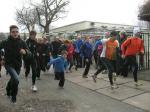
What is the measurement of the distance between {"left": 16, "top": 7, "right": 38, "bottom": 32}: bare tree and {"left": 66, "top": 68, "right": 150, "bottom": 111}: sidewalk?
1878 inches

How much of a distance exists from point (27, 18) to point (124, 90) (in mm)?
52380

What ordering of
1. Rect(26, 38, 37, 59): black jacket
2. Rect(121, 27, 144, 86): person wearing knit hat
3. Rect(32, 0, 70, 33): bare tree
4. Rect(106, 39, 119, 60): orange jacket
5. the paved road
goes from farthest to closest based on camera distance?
Rect(32, 0, 70, 33): bare tree < Rect(26, 38, 37, 59): black jacket < Rect(121, 27, 144, 86): person wearing knit hat < Rect(106, 39, 119, 60): orange jacket < the paved road

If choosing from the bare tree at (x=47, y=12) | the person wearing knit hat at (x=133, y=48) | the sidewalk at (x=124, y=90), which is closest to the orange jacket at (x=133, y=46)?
the person wearing knit hat at (x=133, y=48)

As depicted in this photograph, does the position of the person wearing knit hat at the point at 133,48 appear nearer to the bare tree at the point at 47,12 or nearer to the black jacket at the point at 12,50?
the black jacket at the point at 12,50

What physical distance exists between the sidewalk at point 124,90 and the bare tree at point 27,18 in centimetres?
4771

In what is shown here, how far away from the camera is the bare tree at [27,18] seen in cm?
5709

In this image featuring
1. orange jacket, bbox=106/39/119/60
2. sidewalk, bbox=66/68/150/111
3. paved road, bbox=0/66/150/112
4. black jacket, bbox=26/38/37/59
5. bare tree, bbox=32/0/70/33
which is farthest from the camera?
bare tree, bbox=32/0/70/33

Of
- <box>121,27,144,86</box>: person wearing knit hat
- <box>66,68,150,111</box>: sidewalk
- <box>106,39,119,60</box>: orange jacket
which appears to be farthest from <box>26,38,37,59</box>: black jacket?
<box>121,27,144,86</box>: person wearing knit hat

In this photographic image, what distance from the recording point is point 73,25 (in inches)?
1634

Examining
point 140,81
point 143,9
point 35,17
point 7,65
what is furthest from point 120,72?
point 35,17

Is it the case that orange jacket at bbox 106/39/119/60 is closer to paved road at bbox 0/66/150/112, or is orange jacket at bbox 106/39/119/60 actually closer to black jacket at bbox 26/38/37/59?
paved road at bbox 0/66/150/112

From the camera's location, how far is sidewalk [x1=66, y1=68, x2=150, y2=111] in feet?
23.2

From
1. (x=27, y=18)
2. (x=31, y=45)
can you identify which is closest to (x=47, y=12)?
(x=27, y=18)

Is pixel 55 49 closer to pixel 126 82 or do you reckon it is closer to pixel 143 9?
pixel 126 82
